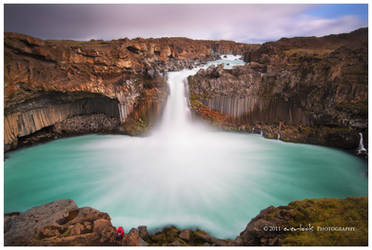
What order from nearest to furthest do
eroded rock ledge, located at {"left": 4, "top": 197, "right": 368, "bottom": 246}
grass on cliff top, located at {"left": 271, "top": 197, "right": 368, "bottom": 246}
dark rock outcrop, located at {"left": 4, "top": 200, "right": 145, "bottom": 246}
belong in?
grass on cliff top, located at {"left": 271, "top": 197, "right": 368, "bottom": 246}
eroded rock ledge, located at {"left": 4, "top": 197, "right": 368, "bottom": 246}
dark rock outcrop, located at {"left": 4, "top": 200, "right": 145, "bottom": 246}

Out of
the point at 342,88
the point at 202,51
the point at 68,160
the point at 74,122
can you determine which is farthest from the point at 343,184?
the point at 202,51

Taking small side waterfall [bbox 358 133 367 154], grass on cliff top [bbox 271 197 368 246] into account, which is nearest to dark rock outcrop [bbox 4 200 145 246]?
grass on cliff top [bbox 271 197 368 246]

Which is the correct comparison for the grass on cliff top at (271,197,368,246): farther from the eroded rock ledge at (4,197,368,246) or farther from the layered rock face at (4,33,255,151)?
the layered rock face at (4,33,255,151)

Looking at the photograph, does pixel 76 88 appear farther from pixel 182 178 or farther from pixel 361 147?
pixel 361 147

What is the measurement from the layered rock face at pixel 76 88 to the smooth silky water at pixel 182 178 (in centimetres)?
204

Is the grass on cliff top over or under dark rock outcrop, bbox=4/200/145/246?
over

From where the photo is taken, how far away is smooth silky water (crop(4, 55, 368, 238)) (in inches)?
278

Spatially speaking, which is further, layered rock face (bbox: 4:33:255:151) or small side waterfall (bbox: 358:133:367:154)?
layered rock face (bbox: 4:33:255:151)

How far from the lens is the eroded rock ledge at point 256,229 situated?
4059mm

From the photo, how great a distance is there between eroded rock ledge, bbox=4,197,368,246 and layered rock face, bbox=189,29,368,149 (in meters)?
9.33

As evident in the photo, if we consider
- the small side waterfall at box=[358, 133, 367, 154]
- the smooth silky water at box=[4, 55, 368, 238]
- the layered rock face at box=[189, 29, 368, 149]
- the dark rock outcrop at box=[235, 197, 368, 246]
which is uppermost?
the layered rock face at box=[189, 29, 368, 149]

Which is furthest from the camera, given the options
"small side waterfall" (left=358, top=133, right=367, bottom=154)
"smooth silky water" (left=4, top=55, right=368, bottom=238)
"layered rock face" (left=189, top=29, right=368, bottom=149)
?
"layered rock face" (left=189, top=29, right=368, bottom=149)

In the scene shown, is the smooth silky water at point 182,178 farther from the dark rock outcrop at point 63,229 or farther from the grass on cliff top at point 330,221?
the grass on cliff top at point 330,221

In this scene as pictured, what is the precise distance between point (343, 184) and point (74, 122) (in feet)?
61.0
